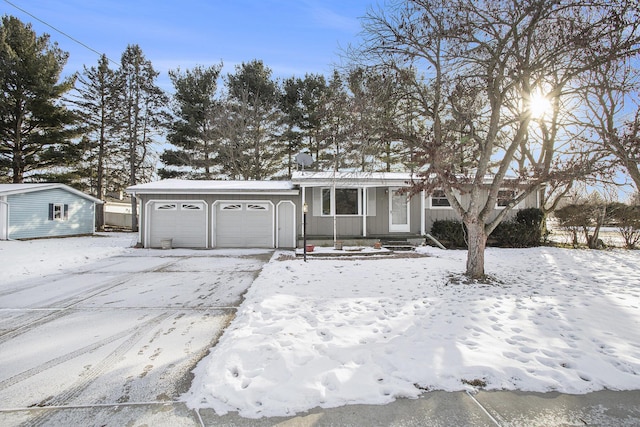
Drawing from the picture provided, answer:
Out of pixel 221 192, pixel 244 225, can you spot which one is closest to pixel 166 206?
pixel 221 192

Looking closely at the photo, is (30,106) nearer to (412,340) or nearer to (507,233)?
(412,340)

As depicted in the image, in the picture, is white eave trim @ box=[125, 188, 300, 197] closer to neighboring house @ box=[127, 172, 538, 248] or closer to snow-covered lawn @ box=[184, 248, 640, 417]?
neighboring house @ box=[127, 172, 538, 248]

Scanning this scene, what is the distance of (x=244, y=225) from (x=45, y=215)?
11726 mm

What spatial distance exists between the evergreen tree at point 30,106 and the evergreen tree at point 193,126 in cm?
704

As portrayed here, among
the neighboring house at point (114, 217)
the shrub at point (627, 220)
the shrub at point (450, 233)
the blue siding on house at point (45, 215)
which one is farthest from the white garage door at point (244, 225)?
the neighboring house at point (114, 217)

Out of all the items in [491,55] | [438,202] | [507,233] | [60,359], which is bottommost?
[60,359]

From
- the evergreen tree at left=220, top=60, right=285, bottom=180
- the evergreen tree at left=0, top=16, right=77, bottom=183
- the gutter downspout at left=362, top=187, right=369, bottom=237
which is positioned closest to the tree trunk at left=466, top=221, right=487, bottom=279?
the gutter downspout at left=362, top=187, right=369, bottom=237

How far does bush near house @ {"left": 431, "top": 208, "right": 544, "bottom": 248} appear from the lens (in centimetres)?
1242

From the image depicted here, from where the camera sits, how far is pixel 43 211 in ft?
53.4

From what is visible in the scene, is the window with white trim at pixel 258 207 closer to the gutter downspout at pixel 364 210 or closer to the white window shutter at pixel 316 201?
the white window shutter at pixel 316 201

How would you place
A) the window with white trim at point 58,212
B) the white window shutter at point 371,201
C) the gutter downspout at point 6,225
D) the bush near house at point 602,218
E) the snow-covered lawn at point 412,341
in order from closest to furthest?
the snow-covered lawn at point 412,341, the bush near house at point 602,218, the white window shutter at point 371,201, the gutter downspout at point 6,225, the window with white trim at point 58,212

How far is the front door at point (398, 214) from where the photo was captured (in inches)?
520

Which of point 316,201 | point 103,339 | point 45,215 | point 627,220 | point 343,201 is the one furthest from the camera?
point 45,215

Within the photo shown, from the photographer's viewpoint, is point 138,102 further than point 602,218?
Yes
